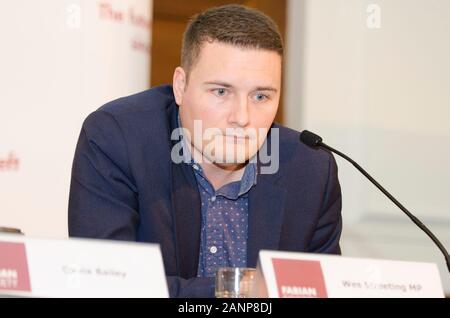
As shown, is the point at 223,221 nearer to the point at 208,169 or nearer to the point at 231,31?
the point at 208,169

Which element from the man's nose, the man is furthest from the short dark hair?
the man's nose

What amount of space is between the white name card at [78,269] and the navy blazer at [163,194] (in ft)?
1.59

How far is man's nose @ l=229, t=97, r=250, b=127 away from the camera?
1.64 m

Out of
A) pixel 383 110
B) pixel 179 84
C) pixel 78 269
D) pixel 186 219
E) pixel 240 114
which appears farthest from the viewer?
pixel 383 110

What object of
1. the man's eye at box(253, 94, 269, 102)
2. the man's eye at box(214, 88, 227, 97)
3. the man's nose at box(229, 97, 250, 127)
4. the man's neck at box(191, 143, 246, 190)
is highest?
the man's eye at box(214, 88, 227, 97)

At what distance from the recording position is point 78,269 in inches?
42.2

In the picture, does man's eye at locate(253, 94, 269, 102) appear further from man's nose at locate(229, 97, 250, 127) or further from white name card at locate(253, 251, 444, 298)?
white name card at locate(253, 251, 444, 298)

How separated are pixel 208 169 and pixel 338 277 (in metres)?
0.76

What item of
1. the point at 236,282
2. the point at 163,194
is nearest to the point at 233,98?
the point at 163,194

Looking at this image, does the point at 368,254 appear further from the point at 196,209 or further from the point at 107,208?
the point at 107,208

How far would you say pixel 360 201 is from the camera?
280cm

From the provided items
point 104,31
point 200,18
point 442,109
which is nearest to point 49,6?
point 104,31

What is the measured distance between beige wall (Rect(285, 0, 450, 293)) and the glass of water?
1556 mm
